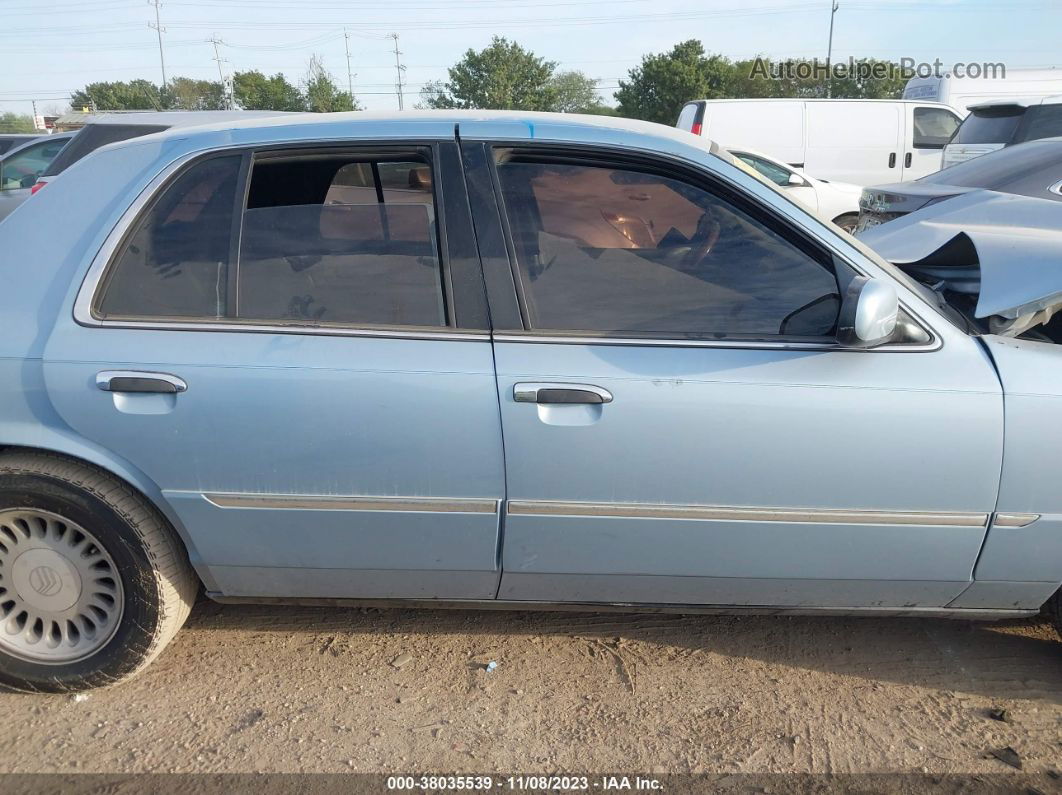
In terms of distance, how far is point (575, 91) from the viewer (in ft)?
228

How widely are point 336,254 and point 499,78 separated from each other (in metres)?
52.1

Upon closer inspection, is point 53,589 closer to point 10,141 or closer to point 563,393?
point 563,393

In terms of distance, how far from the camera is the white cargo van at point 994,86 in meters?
14.0

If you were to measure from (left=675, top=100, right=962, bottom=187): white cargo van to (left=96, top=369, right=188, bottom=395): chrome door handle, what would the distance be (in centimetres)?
1127

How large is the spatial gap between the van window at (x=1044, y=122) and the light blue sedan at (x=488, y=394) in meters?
7.47

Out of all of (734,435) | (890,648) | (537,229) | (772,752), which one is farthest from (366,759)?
(890,648)

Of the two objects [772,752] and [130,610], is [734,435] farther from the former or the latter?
[130,610]

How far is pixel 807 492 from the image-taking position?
7.85ft

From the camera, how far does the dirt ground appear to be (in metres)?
2.42

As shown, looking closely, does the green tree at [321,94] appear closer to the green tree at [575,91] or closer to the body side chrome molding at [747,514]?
the green tree at [575,91]

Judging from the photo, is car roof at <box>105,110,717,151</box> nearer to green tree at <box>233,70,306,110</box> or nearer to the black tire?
the black tire

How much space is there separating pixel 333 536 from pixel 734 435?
4.08 feet

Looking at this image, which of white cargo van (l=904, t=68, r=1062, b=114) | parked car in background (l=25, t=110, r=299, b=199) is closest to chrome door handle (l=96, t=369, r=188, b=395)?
parked car in background (l=25, t=110, r=299, b=199)

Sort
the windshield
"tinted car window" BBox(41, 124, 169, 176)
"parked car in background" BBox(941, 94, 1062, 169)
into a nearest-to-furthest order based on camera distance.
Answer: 1. "parked car in background" BBox(941, 94, 1062, 169)
2. "tinted car window" BBox(41, 124, 169, 176)
3. the windshield
